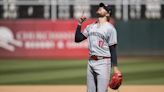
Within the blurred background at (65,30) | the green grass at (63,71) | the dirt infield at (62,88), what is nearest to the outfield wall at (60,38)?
the blurred background at (65,30)

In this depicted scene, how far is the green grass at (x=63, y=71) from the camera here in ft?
37.5

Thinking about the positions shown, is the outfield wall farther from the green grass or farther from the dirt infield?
the dirt infield

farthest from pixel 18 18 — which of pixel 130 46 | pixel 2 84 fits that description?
pixel 2 84

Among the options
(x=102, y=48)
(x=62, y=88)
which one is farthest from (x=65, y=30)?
(x=102, y=48)

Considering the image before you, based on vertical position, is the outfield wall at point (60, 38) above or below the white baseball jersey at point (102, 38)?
below

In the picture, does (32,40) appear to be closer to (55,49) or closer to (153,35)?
(55,49)

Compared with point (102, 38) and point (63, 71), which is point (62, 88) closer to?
point (63, 71)

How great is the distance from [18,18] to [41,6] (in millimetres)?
982

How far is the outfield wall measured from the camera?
17.0 metres

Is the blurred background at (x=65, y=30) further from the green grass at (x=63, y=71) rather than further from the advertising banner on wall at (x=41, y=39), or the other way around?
the green grass at (x=63, y=71)

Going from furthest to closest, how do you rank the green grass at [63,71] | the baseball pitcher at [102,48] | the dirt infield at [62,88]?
1. the green grass at [63,71]
2. the dirt infield at [62,88]
3. the baseball pitcher at [102,48]

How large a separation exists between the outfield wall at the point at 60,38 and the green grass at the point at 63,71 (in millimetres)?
736

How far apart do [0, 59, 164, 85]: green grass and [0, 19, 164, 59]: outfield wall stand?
736 millimetres

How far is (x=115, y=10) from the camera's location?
1769cm
